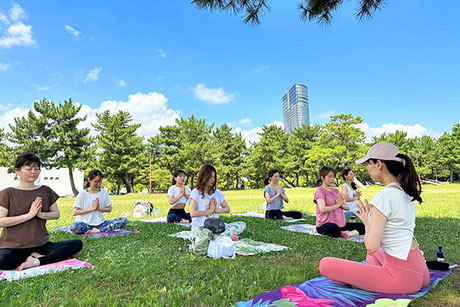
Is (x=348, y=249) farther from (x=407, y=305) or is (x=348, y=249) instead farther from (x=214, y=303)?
(x=214, y=303)

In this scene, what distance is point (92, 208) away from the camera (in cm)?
585

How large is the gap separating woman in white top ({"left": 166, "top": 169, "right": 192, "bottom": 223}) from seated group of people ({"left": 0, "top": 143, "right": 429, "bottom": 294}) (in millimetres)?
1481

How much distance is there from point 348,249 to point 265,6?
4291mm

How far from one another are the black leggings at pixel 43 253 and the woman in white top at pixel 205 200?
5.71 feet

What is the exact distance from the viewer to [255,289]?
2.74 metres

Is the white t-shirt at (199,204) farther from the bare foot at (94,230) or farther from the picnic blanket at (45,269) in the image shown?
the bare foot at (94,230)

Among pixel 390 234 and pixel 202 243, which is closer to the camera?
pixel 390 234

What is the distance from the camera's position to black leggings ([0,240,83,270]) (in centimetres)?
342

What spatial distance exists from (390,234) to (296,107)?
161 metres

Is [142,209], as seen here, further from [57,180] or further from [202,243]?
[57,180]

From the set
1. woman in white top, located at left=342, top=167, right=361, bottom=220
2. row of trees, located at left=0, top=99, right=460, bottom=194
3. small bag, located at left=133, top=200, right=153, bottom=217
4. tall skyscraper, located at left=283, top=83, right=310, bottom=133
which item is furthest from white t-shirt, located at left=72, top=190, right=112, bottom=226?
tall skyscraper, located at left=283, top=83, right=310, bottom=133

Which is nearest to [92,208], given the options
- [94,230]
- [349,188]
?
[94,230]

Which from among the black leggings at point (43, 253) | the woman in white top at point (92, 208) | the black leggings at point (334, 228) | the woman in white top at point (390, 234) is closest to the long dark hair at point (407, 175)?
the woman in white top at point (390, 234)

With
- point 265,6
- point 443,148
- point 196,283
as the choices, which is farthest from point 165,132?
point 443,148
